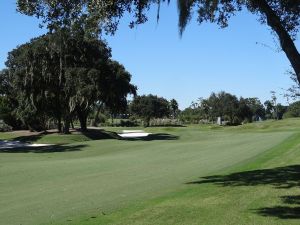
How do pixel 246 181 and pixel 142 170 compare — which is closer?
pixel 246 181

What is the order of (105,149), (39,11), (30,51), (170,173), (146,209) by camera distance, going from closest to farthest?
1. (146,209)
2. (39,11)
3. (170,173)
4. (105,149)
5. (30,51)

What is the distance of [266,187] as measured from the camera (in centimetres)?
1366

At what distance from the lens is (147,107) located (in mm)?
140375

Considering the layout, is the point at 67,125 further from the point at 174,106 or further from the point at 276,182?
the point at 174,106

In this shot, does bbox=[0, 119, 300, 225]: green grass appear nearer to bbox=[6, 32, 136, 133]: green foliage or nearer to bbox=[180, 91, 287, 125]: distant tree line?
bbox=[6, 32, 136, 133]: green foliage

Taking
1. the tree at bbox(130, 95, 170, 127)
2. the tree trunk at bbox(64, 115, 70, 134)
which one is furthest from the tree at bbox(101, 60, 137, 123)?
the tree at bbox(130, 95, 170, 127)

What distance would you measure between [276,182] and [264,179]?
0.94 meters

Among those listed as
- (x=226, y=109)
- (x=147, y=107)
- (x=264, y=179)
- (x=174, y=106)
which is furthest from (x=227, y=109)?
(x=264, y=179)

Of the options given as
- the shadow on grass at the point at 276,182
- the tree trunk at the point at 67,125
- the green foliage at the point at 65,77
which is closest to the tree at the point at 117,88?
the green foliage at the point at 65,77

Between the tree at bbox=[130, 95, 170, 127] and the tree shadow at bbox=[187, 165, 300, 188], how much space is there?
12185 cm

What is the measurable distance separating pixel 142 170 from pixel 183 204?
400 inches

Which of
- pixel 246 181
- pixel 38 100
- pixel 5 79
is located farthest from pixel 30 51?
pixel 246 181

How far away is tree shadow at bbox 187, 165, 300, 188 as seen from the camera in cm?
1448

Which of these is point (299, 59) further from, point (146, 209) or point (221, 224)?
point (146, 209)
